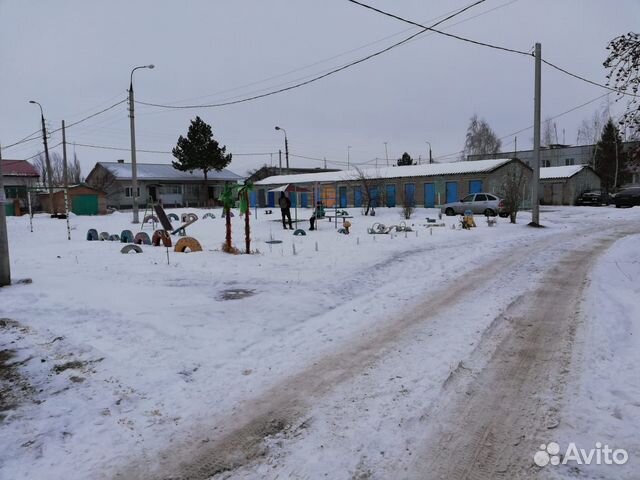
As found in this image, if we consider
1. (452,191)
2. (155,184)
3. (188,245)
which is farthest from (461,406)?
(155,184)

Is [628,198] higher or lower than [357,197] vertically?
lower

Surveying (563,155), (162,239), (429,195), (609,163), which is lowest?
(162,239)

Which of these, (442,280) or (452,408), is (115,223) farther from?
(452,408)

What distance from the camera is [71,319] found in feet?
20.5

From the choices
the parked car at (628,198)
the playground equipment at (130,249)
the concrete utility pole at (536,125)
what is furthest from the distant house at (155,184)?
the playground equipment at (130,249)

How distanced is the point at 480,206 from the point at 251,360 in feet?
84.7

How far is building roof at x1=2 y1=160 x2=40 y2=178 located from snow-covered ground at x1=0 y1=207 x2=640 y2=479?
48161 mm

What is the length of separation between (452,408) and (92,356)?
12.4ft

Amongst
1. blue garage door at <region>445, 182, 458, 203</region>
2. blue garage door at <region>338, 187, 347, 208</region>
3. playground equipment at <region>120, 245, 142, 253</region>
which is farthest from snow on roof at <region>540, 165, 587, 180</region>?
playground equipment at <region>120, 245, 142, 253</region>

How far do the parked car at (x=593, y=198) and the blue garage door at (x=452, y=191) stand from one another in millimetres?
11177

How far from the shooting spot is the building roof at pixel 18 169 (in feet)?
166

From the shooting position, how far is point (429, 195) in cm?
3934

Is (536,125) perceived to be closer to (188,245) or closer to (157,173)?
(188,245)

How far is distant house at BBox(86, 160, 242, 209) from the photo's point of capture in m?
54.4
